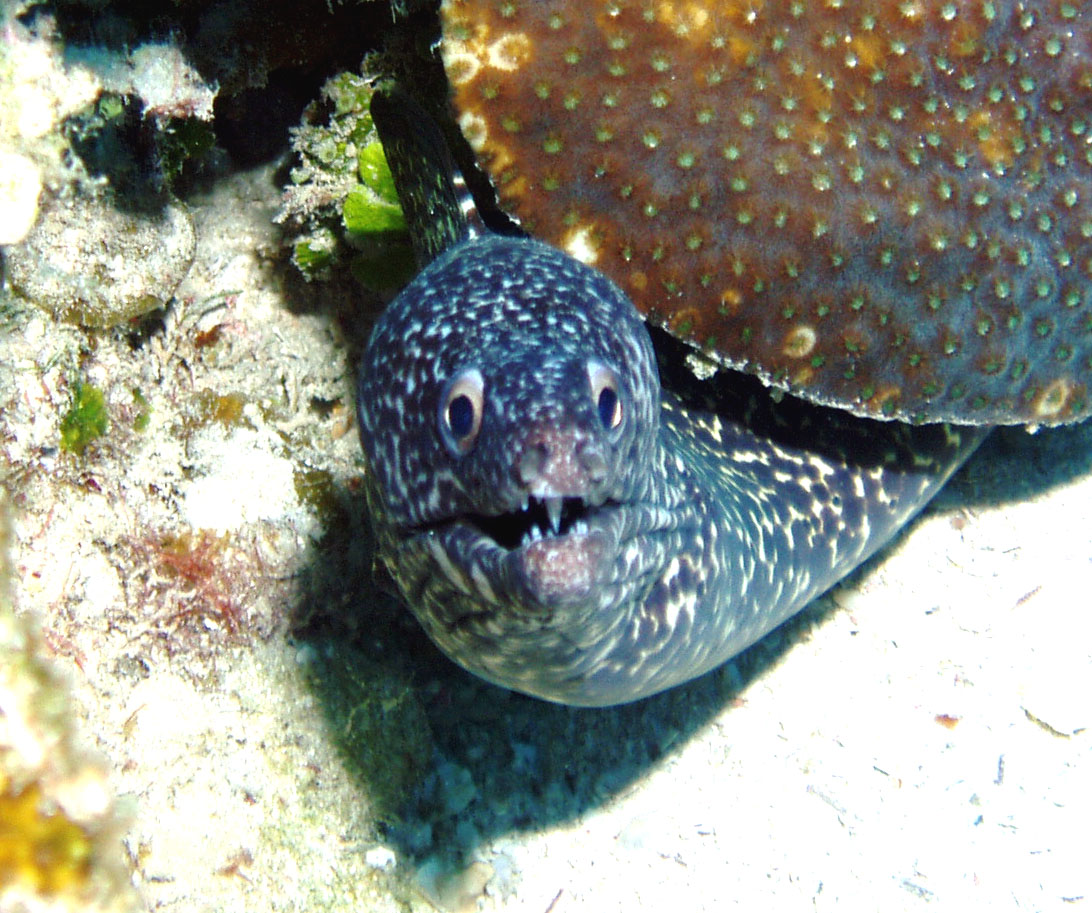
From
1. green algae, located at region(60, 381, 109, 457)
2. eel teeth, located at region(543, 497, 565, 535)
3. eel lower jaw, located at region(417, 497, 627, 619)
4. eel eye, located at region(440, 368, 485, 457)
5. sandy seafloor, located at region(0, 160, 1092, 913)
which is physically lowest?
sandy seafloor, located at region(0, 160, 1092, 913)

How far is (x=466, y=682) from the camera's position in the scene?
342 cm

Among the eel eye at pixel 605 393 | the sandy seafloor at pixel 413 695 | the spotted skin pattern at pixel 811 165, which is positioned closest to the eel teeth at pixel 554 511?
the eel eye at pixel 605 393

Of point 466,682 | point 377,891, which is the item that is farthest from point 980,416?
point 377,891

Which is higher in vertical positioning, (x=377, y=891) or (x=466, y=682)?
(x=466, y=682)

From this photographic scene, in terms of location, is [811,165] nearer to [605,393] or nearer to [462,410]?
[605,393]

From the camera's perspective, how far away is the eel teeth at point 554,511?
1.61 meters

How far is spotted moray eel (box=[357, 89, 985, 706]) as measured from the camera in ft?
5.30

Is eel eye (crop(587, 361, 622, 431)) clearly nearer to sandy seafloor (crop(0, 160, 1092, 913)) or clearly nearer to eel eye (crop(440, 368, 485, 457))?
eel eye (crop(440, 368, 485, 457))

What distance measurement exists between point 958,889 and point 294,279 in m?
3.54

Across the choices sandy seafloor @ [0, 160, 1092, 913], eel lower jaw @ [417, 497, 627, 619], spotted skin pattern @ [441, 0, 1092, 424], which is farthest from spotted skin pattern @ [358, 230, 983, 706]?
sandy seafloor @ [0, 160, 1092, 913]

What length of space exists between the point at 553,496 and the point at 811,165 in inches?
59.9

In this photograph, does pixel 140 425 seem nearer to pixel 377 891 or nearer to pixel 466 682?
pixel 466 682

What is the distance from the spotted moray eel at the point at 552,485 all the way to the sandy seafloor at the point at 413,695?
0.81 m

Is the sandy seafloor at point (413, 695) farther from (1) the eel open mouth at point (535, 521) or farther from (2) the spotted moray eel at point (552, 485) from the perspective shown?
(1) the eel open mouth at point (535, 521)
